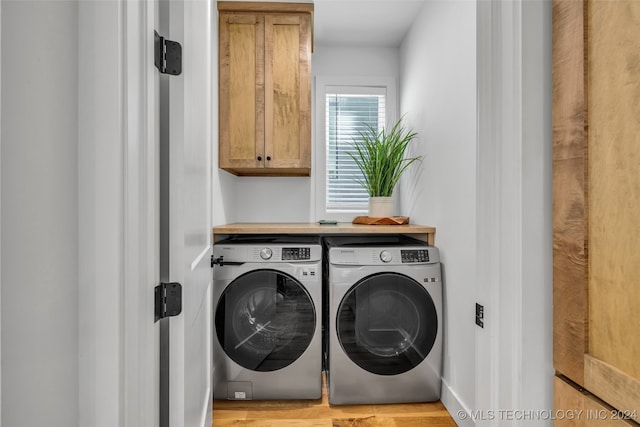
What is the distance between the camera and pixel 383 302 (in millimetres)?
2078

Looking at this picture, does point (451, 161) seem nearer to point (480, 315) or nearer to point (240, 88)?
point (480, 315)

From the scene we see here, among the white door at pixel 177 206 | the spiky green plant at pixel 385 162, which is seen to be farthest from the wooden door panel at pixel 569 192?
the spiky green plant at pixel 385 162

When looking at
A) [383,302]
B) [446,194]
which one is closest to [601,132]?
[446,194]

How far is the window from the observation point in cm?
309

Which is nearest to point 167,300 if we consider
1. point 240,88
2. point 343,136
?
point 240,88

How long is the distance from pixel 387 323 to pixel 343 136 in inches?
65.7

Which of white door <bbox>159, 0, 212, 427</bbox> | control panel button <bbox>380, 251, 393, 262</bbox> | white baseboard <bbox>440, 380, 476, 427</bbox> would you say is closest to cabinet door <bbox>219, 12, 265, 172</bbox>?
control panel button <bbox>380, 251, 393, 262</bbox>

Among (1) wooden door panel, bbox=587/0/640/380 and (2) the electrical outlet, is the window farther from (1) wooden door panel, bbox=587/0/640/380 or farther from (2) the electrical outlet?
(1) wooden door panel, bbox=587/0/640/380

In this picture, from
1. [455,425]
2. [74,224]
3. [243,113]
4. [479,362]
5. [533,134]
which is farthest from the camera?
[243,113]

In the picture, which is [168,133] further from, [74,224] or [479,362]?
[479,362]

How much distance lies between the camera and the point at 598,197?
71 centimetres

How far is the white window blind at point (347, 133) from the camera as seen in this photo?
10.2 feet

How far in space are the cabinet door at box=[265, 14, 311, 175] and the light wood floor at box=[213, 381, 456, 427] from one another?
148 cm

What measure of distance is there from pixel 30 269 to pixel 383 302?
178 centimetres
